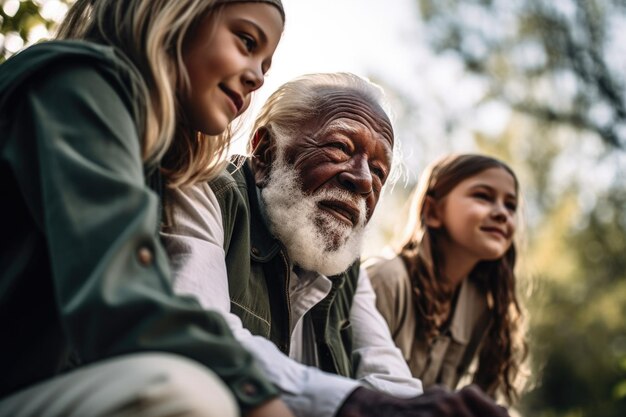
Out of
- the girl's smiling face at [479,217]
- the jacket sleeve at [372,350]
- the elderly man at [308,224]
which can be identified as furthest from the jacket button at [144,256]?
the girl's smiling face at [479,217]

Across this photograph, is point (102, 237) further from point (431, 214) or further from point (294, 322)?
point (431, 214)

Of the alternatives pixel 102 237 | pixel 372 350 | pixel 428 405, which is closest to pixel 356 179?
pixel 372 350

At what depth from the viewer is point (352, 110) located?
11.7ft

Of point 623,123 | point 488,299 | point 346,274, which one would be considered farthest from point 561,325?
point 346,274

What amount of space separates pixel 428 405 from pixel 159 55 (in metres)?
1.13

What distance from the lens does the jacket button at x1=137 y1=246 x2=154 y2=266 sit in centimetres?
166

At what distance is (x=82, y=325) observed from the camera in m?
1.57

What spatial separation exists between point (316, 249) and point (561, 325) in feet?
52.7

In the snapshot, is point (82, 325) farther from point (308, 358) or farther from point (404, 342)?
point (404, 342)

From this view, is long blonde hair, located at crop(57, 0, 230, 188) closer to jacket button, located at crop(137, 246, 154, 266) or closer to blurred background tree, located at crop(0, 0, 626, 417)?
jacket button, located at crop(137, 246, 154, 266)

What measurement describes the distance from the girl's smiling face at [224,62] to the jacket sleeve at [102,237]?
21.5 inches

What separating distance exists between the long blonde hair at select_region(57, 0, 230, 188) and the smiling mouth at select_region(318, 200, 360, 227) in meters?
0.78

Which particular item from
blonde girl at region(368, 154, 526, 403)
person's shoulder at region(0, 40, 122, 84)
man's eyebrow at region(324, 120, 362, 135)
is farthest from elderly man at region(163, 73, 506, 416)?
blonde girl at region(368, 154, 526, 403)

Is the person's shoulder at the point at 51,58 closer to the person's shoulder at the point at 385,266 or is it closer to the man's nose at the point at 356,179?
the man's nose at the point at 356,179
